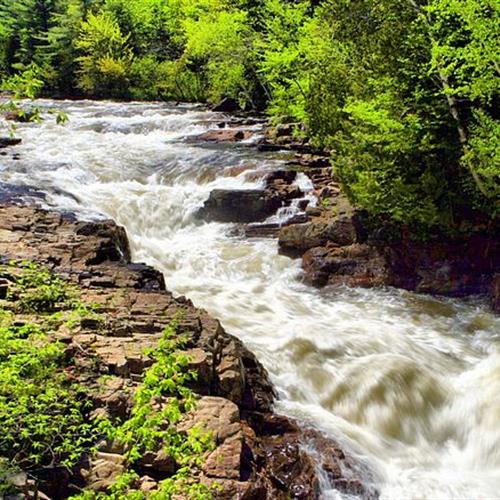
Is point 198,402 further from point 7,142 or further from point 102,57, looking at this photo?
point 102,57

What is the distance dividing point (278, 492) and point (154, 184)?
11.7m

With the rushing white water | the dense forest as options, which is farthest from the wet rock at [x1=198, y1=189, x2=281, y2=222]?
the dense forest

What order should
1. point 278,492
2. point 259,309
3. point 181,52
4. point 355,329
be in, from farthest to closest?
point 181,52 → point 259,309 → point 355,329 → point 278,492

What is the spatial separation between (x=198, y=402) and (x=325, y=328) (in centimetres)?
402

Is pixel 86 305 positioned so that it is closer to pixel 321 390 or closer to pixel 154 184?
pixel 321 390

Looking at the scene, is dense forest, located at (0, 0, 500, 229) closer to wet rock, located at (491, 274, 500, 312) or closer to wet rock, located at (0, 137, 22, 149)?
wet rock, located at (491, 274, 500, 312)

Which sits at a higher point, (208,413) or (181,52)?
(181,52)

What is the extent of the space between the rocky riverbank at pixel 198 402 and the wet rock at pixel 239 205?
547cm

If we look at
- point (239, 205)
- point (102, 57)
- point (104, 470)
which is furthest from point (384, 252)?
point (102, 57)

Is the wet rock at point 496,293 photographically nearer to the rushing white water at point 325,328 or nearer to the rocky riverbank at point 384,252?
the rocky riverbank at point 384,252

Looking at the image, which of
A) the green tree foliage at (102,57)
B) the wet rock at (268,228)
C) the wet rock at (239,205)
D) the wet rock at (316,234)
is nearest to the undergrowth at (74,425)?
the wet rock at (316,234)

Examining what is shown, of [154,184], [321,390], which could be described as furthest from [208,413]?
[154,184]

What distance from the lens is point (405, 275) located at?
10.1 meters

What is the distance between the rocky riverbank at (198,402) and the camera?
3.97 meters
